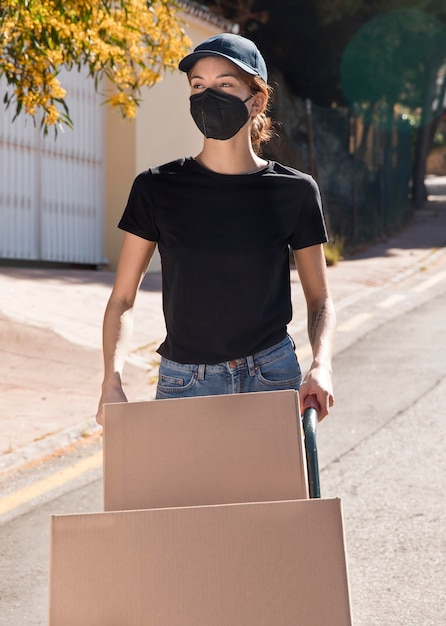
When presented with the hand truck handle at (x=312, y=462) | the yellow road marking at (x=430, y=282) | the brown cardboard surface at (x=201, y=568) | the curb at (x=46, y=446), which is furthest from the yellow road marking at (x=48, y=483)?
the yellow road marking at (x=430, y=282)

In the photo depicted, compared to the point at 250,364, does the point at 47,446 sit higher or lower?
lower

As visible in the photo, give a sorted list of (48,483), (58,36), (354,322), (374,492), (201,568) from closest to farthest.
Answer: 1. (201,568)
2. (374,492)
3. (48,483)
4. (58,36)
5. (354,322)

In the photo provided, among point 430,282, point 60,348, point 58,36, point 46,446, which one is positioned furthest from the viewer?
point 430,282

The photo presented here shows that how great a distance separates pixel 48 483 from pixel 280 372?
134 inches

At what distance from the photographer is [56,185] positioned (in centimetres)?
1472

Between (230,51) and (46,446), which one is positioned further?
(46,446)

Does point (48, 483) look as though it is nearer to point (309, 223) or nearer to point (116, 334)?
point (116, 334)

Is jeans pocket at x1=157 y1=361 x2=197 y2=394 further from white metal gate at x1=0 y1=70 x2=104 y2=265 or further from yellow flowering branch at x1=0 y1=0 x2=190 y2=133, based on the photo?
white metal gate at x1=0 y1=70 x2=104 y2=265

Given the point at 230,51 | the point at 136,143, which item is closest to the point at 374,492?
the point at 230,51

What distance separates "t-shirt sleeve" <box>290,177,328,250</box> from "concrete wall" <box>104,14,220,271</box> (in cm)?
1191

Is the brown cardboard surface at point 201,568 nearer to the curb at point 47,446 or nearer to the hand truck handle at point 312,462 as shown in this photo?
the hand truck handle at point 312,462

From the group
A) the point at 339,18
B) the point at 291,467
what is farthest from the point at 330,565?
the point at 339,18

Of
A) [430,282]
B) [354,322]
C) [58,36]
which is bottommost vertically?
[430,282]

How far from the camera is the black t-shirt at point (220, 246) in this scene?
321cm
